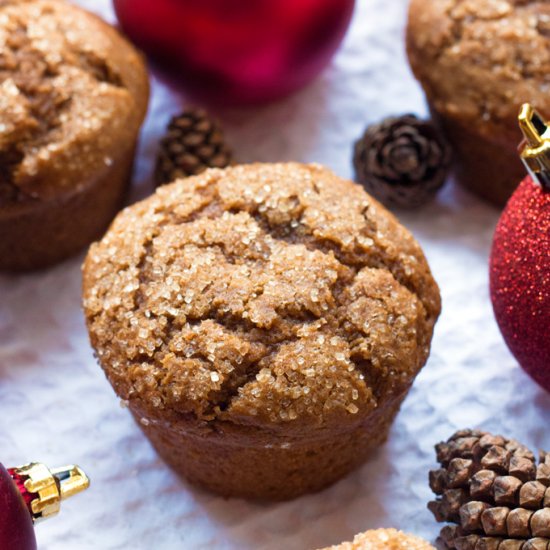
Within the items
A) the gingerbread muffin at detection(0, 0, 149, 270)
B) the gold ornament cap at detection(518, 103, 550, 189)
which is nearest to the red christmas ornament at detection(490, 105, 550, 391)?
the gold ornament cap at detection(518, 103, 550, 189)

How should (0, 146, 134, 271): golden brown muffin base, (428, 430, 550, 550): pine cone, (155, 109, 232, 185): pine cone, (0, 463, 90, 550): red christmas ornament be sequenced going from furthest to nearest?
(155, 109, 232, 185): pine cone < (0, 146, 134, 271): golden brown muffin base < (428, 430, 550, 550): pine cone < (0, 463, 90, 550): red christmas ornament

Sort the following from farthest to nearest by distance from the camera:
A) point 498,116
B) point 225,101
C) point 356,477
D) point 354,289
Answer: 1. point 225,101
2. point 498,116
3. point 356,477
4. point 354,289

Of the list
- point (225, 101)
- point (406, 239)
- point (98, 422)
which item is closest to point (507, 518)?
point (406, 239)

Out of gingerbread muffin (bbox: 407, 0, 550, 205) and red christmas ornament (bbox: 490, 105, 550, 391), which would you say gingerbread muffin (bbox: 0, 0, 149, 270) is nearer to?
gingerbread muffin (bbox: 407, 0, 550, 205)

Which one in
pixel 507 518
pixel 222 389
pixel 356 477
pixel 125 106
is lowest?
pixel 356 477

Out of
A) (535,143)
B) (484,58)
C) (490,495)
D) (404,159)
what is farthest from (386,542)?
(484,58)

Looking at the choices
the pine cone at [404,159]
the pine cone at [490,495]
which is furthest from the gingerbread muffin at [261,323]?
the pine cone at [404,159]

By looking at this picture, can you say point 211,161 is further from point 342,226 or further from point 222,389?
point 222,389
